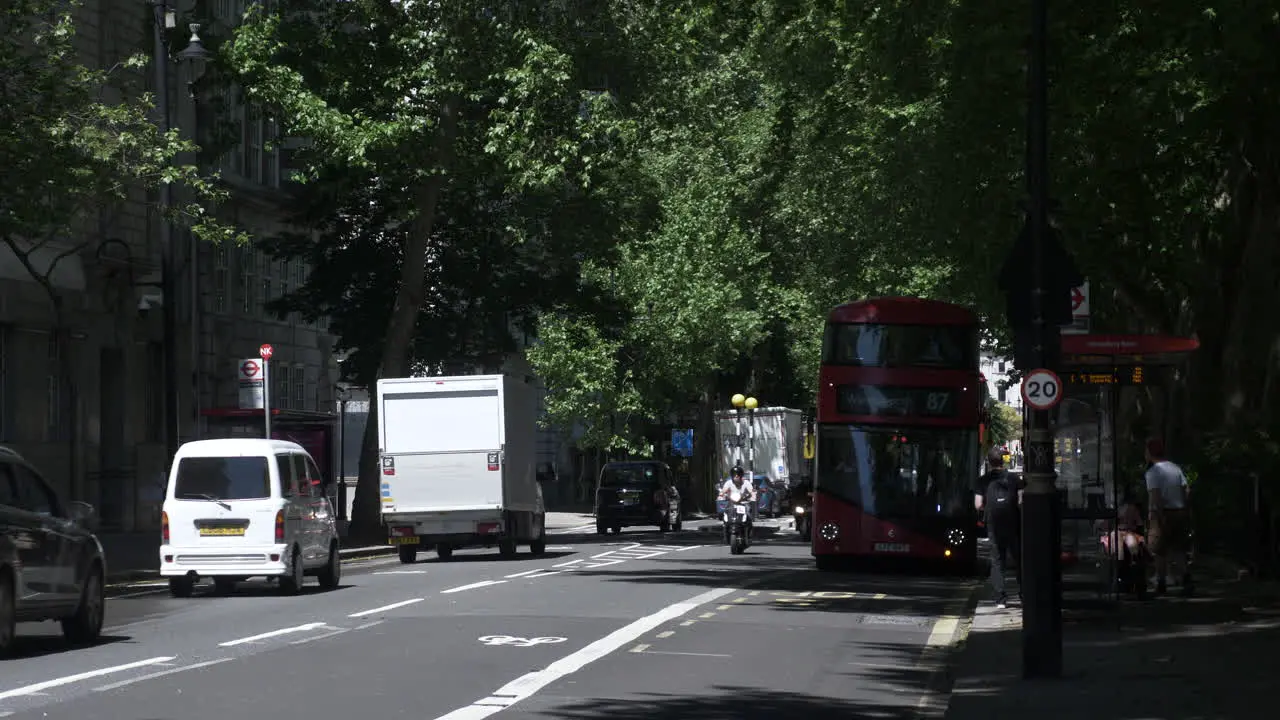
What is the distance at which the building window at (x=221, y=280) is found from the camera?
53469 millimetres

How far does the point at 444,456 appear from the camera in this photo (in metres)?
36.8

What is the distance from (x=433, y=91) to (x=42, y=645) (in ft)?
76.4

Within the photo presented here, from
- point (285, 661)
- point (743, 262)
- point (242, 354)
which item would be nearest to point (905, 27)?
point (285, 661)

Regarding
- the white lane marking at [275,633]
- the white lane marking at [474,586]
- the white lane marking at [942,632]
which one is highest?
the white lane marking at [474,586]

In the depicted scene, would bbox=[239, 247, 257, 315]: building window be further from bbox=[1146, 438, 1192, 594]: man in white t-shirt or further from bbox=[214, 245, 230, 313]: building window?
bbox=[1146, 438, 1192, 594]: man in white t-shirt

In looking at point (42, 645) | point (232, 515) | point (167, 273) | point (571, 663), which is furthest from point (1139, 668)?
point (167, 273)

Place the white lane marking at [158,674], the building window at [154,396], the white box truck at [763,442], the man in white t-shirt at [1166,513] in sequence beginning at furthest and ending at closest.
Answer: the white box truck at [763,442], the building window at [154,396], the man in white t-shirt at [1166,513], the white lane marking at [158,674]

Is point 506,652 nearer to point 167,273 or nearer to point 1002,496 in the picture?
point 1002,496

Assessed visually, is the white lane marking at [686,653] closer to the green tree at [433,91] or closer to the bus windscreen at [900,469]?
the bus windscreen at [900,469]

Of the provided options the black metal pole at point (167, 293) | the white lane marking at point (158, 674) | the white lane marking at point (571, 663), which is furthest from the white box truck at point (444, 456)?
the white lane marking at point (158, 674)

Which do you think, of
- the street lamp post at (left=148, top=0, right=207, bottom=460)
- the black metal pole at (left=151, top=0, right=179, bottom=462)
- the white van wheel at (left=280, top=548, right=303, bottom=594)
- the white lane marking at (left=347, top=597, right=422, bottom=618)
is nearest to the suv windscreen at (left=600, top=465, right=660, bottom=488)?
the street lamp post at (left=148, top=0, right=207, bottom=460)

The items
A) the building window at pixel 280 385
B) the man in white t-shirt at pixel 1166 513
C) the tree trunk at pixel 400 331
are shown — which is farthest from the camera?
the building window at pixel 280 385

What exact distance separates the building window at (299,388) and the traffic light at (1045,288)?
45111mm

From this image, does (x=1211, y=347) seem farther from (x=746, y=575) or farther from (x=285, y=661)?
(x=285, y=661)
